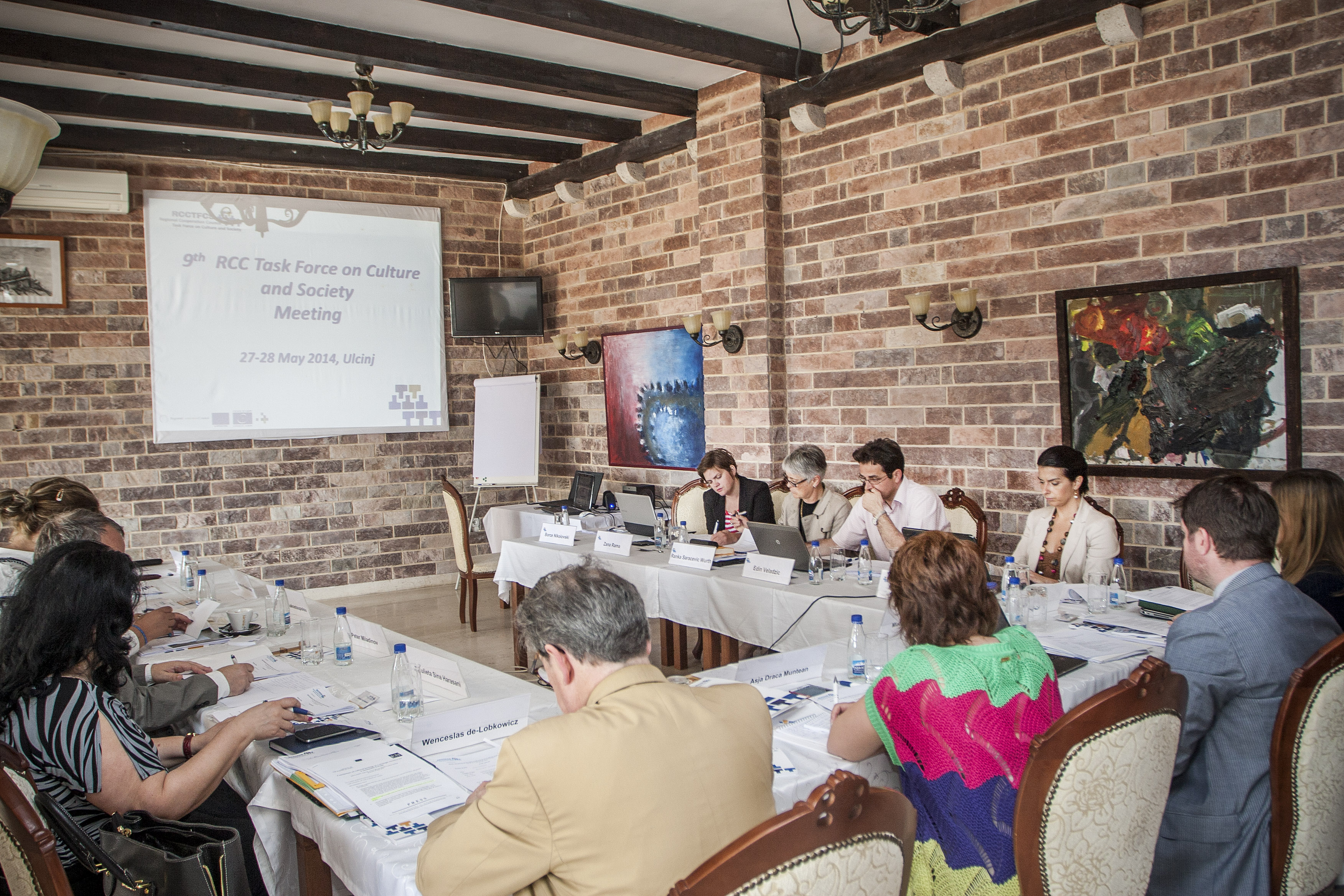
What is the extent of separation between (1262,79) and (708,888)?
4.13 m

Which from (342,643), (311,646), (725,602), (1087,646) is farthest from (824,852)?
(725,602)

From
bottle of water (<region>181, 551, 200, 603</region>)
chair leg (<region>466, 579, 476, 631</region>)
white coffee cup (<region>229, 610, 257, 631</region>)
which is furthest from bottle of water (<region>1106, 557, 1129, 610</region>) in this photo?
chair leg (<region>466, 579, 476, 631</region>)

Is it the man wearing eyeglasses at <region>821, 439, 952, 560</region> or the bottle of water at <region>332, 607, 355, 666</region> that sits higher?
the man wearing eyeglasses at <region>821, 439, 952, 560</region>

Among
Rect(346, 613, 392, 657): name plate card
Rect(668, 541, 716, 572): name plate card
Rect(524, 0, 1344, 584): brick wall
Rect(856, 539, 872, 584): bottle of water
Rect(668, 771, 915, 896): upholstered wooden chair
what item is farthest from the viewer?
Rect(668, 541, 716, 572): name plate card

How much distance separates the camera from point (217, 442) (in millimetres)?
7328

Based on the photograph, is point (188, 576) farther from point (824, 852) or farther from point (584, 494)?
point (824, 852)

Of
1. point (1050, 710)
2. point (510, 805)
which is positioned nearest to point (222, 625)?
→ point (510, 805)

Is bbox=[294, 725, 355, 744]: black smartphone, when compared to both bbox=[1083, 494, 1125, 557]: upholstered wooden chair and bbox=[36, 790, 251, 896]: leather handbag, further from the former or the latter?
bbox=[1083, 494, 1125, 557]: upholstered wooden chair

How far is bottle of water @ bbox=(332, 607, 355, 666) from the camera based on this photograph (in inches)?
114

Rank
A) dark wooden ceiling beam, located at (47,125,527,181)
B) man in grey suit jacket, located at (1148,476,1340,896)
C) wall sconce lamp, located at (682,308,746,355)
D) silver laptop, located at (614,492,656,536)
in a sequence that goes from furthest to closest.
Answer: dark wooden ceiling beam, located at (47,125,527,181)
wall sconce lamp, located at (682,308,746,355)
silver laptop, located at (614,492,656,536)
man in grey suit jacket, located at (1148,476,1340,896)

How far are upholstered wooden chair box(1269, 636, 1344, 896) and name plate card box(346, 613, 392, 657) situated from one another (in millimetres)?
2385

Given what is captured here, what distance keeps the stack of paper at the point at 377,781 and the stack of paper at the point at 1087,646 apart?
1.62m

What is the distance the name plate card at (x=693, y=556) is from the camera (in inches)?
172

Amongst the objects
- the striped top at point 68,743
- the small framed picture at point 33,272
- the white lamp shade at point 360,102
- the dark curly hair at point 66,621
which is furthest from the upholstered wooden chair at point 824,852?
the small framed picture at point 33,272
